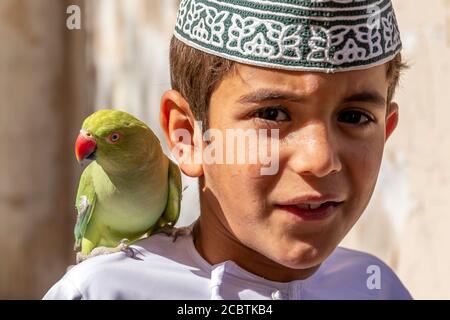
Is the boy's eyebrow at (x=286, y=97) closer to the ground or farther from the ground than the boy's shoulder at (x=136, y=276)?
farther from the ground

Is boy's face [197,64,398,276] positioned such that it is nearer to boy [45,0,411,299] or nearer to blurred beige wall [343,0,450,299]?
boy [45,0,411,299]

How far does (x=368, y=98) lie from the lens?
160cm

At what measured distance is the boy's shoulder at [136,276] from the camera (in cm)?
165

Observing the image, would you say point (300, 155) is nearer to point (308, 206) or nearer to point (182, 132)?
point (308, 206)

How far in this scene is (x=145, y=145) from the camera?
76.3 inches

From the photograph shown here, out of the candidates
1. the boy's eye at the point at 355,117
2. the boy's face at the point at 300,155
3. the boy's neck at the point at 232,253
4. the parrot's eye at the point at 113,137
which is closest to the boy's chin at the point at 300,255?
the boy's face at the point at 300,155

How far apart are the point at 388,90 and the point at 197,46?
40cm

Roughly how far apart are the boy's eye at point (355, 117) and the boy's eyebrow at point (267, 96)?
0.36 ft

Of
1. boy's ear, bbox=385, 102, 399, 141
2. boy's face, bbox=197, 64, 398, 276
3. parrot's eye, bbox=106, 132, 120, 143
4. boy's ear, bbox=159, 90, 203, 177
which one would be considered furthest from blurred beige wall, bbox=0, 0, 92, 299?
boy's face, bbox=197, 64, 398, 276

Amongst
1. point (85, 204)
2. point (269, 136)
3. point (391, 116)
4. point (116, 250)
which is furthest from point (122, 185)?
point (391, 116)

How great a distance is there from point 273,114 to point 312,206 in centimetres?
19

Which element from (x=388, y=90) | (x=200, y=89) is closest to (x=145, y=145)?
(x=200, y=89)

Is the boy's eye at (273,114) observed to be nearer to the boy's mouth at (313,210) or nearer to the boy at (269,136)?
the boy at (269,136)

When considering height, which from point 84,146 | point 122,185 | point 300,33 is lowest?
point 122,185
